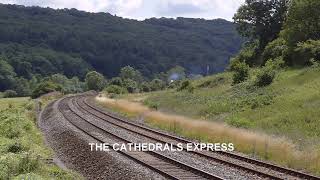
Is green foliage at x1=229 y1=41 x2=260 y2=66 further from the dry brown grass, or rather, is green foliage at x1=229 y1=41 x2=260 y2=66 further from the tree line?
the dry brown grass

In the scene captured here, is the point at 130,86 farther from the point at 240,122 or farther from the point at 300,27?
the point at 240,122

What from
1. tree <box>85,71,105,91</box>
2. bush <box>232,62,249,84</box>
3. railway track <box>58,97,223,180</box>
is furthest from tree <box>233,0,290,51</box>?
tree <box>85,71,105,91</box>

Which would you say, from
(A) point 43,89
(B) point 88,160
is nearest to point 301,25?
(B) point 88,160

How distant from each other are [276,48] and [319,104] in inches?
1436

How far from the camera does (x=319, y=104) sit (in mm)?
36562

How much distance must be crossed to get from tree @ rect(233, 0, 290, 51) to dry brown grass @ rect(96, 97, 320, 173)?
5123 cm

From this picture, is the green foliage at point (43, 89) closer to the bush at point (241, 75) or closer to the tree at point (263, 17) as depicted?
the tree at point (263, 17)

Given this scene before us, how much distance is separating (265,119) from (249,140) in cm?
636

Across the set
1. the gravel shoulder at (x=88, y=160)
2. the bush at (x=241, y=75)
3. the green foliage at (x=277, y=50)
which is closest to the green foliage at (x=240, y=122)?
the gravel shoulder at (x=88, y=160)

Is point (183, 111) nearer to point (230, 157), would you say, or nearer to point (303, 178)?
point (230, 157)

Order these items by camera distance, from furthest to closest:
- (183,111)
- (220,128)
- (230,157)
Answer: (183,111), (220,128), (230,157)

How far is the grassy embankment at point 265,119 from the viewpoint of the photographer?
2672 centimetres

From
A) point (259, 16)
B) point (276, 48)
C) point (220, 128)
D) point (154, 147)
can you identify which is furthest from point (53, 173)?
point (259, 16)

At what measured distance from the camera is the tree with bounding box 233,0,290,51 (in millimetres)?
90688
